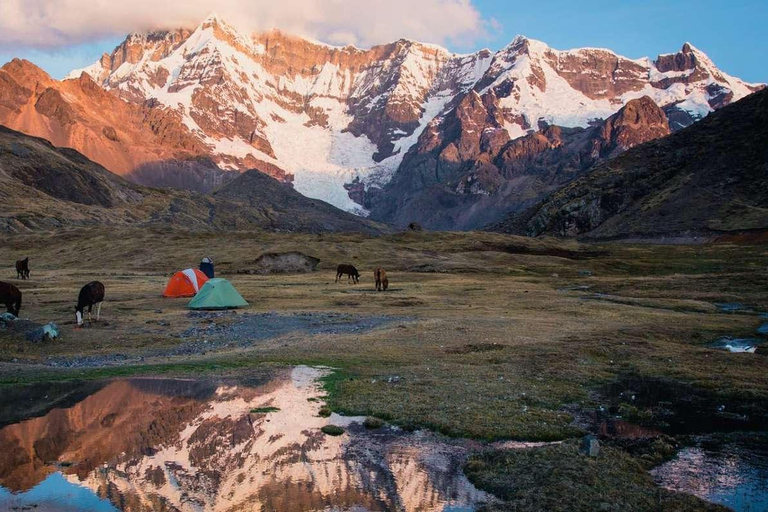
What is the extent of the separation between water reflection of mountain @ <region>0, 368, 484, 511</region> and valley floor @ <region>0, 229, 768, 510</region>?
144 cm

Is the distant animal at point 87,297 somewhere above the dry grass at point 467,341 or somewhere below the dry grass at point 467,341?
above

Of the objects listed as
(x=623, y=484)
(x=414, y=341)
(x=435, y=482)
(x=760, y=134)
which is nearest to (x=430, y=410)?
(x=435, y=482)

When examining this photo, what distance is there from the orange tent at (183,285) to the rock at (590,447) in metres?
45.4

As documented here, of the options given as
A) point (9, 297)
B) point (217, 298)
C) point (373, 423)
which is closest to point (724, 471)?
point (373, 423)

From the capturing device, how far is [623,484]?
532 inches

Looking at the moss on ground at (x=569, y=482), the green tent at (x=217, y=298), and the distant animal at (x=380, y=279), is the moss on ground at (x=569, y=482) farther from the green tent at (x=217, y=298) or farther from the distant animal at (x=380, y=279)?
the distant animal at (x=380, y=279)

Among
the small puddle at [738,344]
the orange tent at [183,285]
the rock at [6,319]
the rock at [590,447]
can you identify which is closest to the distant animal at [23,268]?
the orange tent at [183,285]

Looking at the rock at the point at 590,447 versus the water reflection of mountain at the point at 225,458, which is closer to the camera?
the water reflection of mountain at the point at 225,458

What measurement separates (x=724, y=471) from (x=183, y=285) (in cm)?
4869

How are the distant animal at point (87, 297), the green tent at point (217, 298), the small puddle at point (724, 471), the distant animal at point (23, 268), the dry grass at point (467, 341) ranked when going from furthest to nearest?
the distant animal at point (23, 268) → the green tent at point (217, 298) → the distant animal at point (87, 297) → the dry grass at point (467, 341) → the small puddle at point (724, 471)

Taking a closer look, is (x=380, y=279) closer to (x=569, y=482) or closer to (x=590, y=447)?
(x=590, y=447)

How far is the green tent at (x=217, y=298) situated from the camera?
4781cm

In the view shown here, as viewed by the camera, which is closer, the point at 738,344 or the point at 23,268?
the point at 738,344

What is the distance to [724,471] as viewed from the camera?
48.3ft
